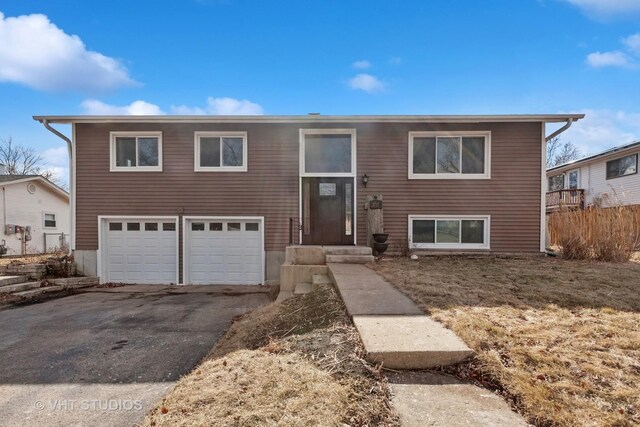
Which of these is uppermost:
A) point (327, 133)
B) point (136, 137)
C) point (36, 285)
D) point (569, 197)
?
point (327, 133)

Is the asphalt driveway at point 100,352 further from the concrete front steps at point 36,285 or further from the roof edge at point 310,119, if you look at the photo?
the roof edge at point 310,119

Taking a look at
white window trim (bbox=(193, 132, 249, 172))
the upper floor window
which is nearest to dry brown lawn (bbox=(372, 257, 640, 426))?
white window trim (bbox=(193, 132, 249, 172))

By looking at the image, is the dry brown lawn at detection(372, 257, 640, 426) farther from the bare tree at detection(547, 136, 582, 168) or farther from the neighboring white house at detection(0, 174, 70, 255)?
the bare tree at detection(547, 136, 582, 168)

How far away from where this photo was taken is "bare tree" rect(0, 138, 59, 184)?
3055cm

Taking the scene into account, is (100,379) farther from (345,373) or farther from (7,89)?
(7,89)

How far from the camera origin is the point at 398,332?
2.54m

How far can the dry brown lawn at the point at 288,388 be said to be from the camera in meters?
1.71

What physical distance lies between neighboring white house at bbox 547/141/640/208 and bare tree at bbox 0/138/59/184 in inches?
1679

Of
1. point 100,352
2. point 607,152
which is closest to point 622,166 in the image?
point 607,152

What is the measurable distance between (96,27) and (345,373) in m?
11.6

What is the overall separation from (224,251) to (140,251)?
2408 millimetres

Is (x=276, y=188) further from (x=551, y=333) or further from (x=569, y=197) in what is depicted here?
(x=569, y=197)

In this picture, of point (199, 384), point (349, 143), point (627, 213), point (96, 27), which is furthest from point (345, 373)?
point (96, 27)

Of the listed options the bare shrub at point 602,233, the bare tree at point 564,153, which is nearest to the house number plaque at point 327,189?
the bare shrub at point 602,233
